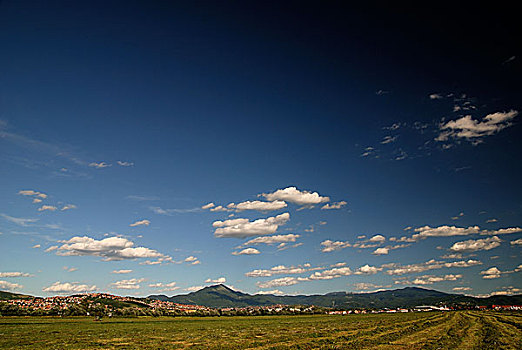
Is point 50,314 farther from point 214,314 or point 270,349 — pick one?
point 270,349

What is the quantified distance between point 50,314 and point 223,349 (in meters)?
154

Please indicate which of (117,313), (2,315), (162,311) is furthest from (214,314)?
(2,315)

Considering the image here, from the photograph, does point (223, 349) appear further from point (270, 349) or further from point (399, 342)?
point (399, 342)

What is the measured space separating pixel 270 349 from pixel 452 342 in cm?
1722

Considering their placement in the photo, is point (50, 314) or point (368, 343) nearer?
point (368, 343)

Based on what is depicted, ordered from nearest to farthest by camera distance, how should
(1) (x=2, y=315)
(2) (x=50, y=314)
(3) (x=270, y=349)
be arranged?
(3) (x=270, y=349), (1) (x=2, y=315), (2) (x=50, y=314)

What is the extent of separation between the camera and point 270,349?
93.9 ft

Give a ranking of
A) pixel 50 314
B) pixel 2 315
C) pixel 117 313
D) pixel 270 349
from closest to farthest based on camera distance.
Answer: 1. pixel 270 349
2. pixel 2 315
3. pixel 50 314
4. pixel 117 313

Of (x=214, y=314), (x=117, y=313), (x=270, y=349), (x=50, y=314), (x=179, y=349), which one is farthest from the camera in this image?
(x=214, y=314)

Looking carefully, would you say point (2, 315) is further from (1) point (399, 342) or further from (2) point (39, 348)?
(1) point (399, 342)

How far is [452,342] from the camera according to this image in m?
31.5

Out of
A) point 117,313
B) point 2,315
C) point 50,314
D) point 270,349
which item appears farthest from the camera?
point 117,313

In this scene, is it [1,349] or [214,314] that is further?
[214,314]

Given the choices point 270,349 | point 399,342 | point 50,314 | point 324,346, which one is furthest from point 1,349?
point 50,314
